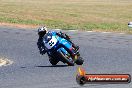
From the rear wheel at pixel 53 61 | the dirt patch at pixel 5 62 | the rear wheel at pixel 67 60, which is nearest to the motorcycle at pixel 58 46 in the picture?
the rear wheel at pixel 67 60

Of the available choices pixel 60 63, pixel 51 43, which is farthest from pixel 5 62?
pixel 51 43

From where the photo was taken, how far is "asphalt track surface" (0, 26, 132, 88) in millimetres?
15047

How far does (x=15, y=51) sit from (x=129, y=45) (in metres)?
5.48

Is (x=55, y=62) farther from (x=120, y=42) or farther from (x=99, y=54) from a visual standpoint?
(x=120, y=42)

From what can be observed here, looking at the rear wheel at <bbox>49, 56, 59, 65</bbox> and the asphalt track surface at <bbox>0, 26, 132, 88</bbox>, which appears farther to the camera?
the rear wheel at <bbox>49, 56, 59, 65</bbox>

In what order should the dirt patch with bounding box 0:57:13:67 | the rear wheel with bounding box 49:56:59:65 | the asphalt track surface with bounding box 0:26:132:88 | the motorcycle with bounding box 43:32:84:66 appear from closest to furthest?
the asphalt track surface with bounding box 0:26:132:88 → the motorcycle with bounding box 43:32:84:66 → the rear wheel with bounding box 49:56:59:65 → the dirt patch with bounding box 0:57:13:67

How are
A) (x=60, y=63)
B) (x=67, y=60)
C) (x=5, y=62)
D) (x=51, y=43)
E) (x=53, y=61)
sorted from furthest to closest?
(x=5, y=62)
(x=60, y=63)
(x=53, y=61)
(x=67, y=60)
(x=51, y=43)

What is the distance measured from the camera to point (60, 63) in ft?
63.7

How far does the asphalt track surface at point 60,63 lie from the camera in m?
15.0

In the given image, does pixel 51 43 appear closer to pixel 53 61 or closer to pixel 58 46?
pixel 58 46

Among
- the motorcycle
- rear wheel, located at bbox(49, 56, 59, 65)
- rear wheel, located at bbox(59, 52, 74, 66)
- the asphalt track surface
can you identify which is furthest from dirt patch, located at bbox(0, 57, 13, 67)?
rear wheel, located at bbox(59, 52, 74, 66)

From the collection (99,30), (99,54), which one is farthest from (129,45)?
(99,30)

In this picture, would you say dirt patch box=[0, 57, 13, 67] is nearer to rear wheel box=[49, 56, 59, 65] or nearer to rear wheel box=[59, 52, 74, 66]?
rear wheel box=[49, 56, 59, 65]

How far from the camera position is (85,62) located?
20.0 meters
